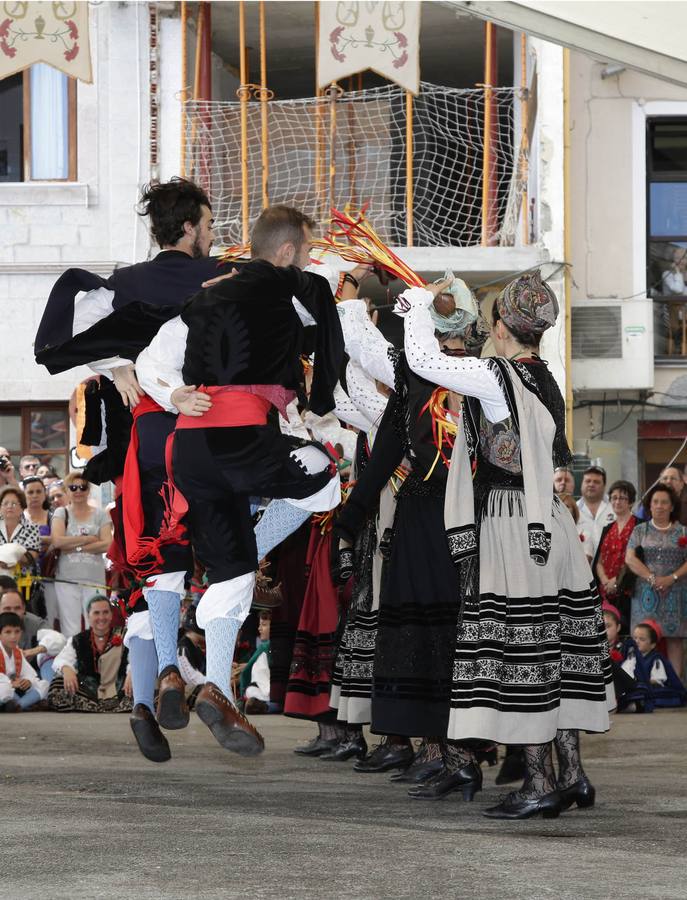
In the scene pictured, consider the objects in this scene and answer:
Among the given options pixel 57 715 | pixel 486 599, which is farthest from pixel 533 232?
pixel 486 599

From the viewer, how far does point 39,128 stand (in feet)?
48.1

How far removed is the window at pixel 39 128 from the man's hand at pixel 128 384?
10148 mm

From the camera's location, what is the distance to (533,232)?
541 inches

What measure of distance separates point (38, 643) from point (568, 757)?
574cm

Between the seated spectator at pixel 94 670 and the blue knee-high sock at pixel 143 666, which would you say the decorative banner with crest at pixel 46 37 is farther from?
the blue knee-high sock at pixel 143 666

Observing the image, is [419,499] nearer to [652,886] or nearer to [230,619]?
[230,619]

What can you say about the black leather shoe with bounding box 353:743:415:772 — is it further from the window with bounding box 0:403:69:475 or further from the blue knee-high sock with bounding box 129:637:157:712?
the window with bounding box 0:403:69:475

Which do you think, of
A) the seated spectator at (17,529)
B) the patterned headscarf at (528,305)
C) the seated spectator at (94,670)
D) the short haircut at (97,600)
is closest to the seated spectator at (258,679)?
the seated spectator at (94,670)

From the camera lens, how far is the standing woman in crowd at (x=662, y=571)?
976 cm

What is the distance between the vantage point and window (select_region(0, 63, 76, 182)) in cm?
1460

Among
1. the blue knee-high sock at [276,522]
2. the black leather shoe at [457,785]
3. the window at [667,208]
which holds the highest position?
the window at [667,208]

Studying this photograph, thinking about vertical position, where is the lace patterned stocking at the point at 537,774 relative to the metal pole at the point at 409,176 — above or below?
below

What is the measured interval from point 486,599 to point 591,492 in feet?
20.4

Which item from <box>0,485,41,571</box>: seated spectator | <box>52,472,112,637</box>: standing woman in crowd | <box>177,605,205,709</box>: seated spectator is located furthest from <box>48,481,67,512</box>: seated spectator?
<box>177,605,205,709</box>: seated spectator
